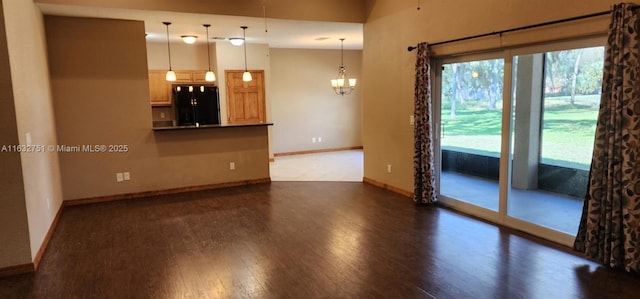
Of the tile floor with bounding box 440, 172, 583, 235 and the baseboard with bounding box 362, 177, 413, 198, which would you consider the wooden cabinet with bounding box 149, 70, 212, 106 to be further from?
the tile floor with bounding box 440, 172, 583, 235

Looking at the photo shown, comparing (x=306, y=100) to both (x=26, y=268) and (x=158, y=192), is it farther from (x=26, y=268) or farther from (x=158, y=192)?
(x=26, y=268)

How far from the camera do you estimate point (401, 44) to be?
541 cm

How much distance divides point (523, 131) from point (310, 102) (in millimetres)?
6283

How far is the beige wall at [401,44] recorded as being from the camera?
13.0 feet

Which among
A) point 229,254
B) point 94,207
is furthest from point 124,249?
point 94,207

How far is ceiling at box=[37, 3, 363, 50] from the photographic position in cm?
495

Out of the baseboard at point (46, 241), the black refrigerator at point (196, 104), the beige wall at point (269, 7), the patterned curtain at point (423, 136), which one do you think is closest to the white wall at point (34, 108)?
the baseboard at point (46, 241)

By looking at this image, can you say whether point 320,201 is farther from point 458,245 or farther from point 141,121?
point 141,121

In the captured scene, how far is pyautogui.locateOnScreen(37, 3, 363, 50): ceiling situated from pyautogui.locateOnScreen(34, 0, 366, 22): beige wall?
10cm

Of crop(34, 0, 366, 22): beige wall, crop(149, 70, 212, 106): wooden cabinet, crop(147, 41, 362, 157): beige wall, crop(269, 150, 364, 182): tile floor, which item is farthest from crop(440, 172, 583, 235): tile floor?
crop(149, 70, 212, 106): wooden cabinet

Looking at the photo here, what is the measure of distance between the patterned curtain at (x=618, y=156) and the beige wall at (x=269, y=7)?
370 centimetres

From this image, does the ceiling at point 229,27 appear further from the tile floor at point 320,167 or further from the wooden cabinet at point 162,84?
the tile floor at point 320,167

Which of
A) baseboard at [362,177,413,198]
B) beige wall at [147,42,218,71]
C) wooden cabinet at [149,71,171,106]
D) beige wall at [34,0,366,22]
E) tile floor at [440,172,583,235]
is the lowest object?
baseboard at [362,177,413,198]

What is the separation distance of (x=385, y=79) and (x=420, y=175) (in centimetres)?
157
